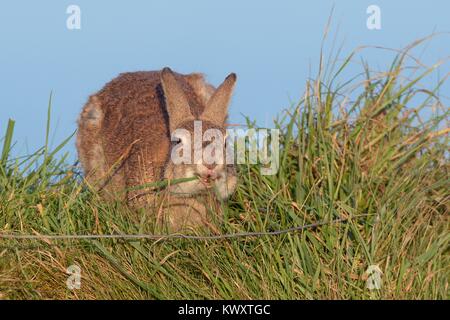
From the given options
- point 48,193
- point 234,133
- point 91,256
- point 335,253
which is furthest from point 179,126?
point 335,253

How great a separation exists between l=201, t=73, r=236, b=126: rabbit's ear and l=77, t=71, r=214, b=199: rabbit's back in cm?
46

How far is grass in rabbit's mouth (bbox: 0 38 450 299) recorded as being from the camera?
6988 millimetres

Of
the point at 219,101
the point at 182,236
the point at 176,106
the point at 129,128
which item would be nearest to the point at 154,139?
the point at 129,128

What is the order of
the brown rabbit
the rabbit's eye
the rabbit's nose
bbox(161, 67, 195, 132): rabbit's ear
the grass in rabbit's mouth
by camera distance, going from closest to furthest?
the grass in rabbit's mouth < the rabbit's nose < the brown rabbit < the rabbit's eye < bbox(161, 67, 195, 132): rabbit's ear

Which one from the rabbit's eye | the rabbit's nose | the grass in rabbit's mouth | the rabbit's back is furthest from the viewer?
the rabbit's back

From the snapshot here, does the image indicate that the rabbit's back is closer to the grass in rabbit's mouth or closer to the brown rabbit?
the brown rabbit

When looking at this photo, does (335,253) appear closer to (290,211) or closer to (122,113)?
(290,211)

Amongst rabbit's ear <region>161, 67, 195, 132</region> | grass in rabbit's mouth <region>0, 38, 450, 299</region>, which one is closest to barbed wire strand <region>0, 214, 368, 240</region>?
grass in rabbit's mouth <region>0, 38, 450, 299</region>

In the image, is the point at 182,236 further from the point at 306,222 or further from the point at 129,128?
the point at 129,128

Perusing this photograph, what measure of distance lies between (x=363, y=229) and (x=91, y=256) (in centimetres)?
Result: 236

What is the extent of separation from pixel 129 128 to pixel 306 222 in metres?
3.63

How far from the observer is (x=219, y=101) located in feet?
30.0
